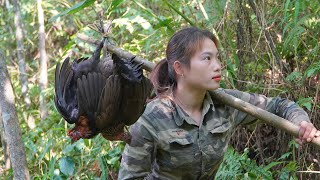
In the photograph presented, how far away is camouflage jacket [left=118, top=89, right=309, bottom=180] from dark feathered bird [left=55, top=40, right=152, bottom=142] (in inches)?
21.5

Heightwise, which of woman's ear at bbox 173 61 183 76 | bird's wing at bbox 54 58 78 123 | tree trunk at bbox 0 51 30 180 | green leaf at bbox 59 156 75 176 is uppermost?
bird's wing at bbox 54 58 78 123

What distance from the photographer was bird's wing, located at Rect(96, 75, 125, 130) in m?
1.87

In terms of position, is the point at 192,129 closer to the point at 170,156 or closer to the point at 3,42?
the point at 170,156

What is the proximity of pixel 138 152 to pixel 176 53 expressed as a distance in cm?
57

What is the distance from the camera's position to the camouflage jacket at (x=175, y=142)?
8.36 ft

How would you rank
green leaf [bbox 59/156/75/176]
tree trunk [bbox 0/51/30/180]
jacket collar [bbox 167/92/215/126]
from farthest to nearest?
green leaf [bbox 59/156/75/176], tree trunk [bbox 0/51/30/180], jacket collar [bbox 167/92/215/126]

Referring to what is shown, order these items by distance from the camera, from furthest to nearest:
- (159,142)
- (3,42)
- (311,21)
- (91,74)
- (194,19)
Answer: (3,42) < (194,19) < (311,21) < (159,142) < (91,74)

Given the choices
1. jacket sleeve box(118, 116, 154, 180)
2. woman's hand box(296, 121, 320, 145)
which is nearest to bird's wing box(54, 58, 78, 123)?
jacket sleeve box(118, 116, 154, 180)

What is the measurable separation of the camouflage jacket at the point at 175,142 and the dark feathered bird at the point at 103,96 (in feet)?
1.79

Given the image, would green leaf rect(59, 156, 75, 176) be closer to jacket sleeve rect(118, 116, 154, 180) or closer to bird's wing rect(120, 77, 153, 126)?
jacket sleeve rect(118, 116, 154, 180)

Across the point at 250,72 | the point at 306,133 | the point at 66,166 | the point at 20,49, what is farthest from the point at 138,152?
the point at 20,49

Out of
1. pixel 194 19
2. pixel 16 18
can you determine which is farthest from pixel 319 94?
pixel 16 18

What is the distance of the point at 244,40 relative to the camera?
4090 millimetres

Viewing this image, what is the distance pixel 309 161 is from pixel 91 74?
2336 millimetres
